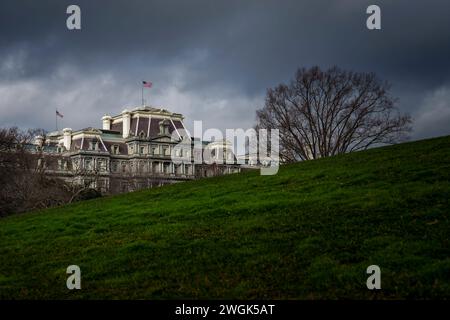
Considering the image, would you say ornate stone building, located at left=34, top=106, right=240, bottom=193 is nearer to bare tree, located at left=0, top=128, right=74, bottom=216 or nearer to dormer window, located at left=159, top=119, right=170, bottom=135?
dormer window, located at left=159, top=119, right=170, bottom=135

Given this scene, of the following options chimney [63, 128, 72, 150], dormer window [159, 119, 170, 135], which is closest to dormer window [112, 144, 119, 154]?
chimney [63, 128, 72, 150]

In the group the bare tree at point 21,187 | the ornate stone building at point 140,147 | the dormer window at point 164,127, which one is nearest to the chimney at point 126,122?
the ornate stone building at point 140,147

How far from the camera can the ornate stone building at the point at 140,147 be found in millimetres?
100562

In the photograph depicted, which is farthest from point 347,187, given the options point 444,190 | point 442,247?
point 442,247

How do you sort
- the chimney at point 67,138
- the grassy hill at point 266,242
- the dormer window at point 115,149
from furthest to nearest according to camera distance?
the dormer window at point 115,149 < the chimney at point 67,138 < the grassy hill at point 266,242

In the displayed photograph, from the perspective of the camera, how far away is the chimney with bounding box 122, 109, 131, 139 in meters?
108

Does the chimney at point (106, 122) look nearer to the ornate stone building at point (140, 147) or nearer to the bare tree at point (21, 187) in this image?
the ornate stone building at point (140, 147)

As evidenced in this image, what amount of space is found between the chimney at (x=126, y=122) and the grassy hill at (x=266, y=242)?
86527mm

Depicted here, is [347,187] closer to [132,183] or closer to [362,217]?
[362,217]

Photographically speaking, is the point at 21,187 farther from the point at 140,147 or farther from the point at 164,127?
the point at 164,127

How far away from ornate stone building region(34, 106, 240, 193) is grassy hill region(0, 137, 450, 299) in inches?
3059

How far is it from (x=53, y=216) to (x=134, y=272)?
39.1 ft
